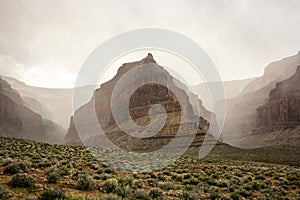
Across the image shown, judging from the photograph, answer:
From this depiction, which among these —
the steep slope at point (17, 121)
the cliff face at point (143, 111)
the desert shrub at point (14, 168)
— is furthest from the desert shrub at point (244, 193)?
the steep slope at point (17, 121)

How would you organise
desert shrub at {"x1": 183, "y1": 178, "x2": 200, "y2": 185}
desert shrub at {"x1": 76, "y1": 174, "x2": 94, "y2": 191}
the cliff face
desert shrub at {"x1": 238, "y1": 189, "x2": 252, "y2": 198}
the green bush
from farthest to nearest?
the cliff face < desert shrub at {"x1": 183, "y1": 178, "x2": 200, "y2": 185} < desert shrub at {"x1": 238, "y1": 189, "x2": 252, "y2": 198} < desert shrub at {"x1": 76, "y1": 174, "x2": 94, "y2": 191} < the green bush

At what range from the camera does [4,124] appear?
520 ft

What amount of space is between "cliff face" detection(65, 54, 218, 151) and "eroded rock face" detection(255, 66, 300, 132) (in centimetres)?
6100

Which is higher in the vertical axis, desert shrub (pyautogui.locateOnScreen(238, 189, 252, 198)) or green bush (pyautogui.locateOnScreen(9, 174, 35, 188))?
green bush (pyautogui.locateOnScreen(9, 174, 35, 188))

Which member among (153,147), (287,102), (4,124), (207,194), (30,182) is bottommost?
(207,194)

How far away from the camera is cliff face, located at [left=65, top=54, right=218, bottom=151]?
287ft

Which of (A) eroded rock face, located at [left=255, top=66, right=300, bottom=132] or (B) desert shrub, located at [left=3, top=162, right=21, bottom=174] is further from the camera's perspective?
(A) eroded rock face, located at [left=255, top=66, right=300, bottom=132]

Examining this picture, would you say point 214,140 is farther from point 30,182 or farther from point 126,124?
point 30,182

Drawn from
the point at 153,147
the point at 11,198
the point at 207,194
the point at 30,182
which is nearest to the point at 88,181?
the point at 30,182

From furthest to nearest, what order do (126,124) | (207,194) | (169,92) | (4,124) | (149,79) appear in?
(4,124), (149,79), (169,92), (126,124), (207,194)

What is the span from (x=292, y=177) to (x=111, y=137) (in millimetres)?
90360

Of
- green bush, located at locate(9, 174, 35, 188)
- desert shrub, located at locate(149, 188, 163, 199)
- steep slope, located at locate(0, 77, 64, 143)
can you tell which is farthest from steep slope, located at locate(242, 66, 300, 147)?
green bush, located at locate(9, 174, 35, 188)

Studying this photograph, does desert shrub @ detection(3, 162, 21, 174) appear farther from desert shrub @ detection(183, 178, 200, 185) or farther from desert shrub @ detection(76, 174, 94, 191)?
desert shrub @ detection(183, 178, 200, 185)

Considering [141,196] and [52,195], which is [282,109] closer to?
[141,196]
